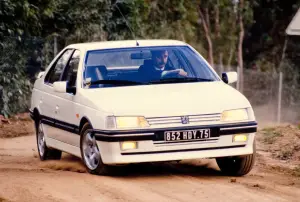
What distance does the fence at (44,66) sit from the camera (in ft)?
73.0

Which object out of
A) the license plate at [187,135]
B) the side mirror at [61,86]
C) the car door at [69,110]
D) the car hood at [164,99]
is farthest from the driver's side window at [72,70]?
the license plate at [187,135]

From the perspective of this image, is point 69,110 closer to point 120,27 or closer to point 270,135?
point 270,135

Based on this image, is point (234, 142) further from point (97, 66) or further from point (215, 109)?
point (97, 66)

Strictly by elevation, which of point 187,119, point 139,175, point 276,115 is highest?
point 187,119

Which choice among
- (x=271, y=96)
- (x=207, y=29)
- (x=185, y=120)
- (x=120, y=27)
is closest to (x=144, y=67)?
(x=185, y=120)

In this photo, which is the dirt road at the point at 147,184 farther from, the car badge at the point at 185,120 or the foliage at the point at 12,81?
the foliage at the point at 12,81

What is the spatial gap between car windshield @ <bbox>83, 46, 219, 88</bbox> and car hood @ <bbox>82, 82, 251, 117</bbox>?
8.2 inches

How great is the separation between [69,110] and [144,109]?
60.4 inches

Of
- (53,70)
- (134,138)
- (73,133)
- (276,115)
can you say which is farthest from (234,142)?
(276,115)

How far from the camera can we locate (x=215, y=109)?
37.2ft

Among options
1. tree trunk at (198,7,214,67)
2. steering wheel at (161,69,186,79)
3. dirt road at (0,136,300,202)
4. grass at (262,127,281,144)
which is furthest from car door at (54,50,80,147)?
tree trunk at (198,7,214,67)

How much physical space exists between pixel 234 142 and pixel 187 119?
0.63 metres

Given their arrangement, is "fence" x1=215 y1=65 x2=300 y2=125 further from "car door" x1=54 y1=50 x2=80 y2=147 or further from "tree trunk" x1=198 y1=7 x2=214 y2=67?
"car door" x1=54 y1=50 x2=80 y2=147

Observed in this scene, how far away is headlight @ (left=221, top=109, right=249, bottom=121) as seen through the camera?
37.3ft
